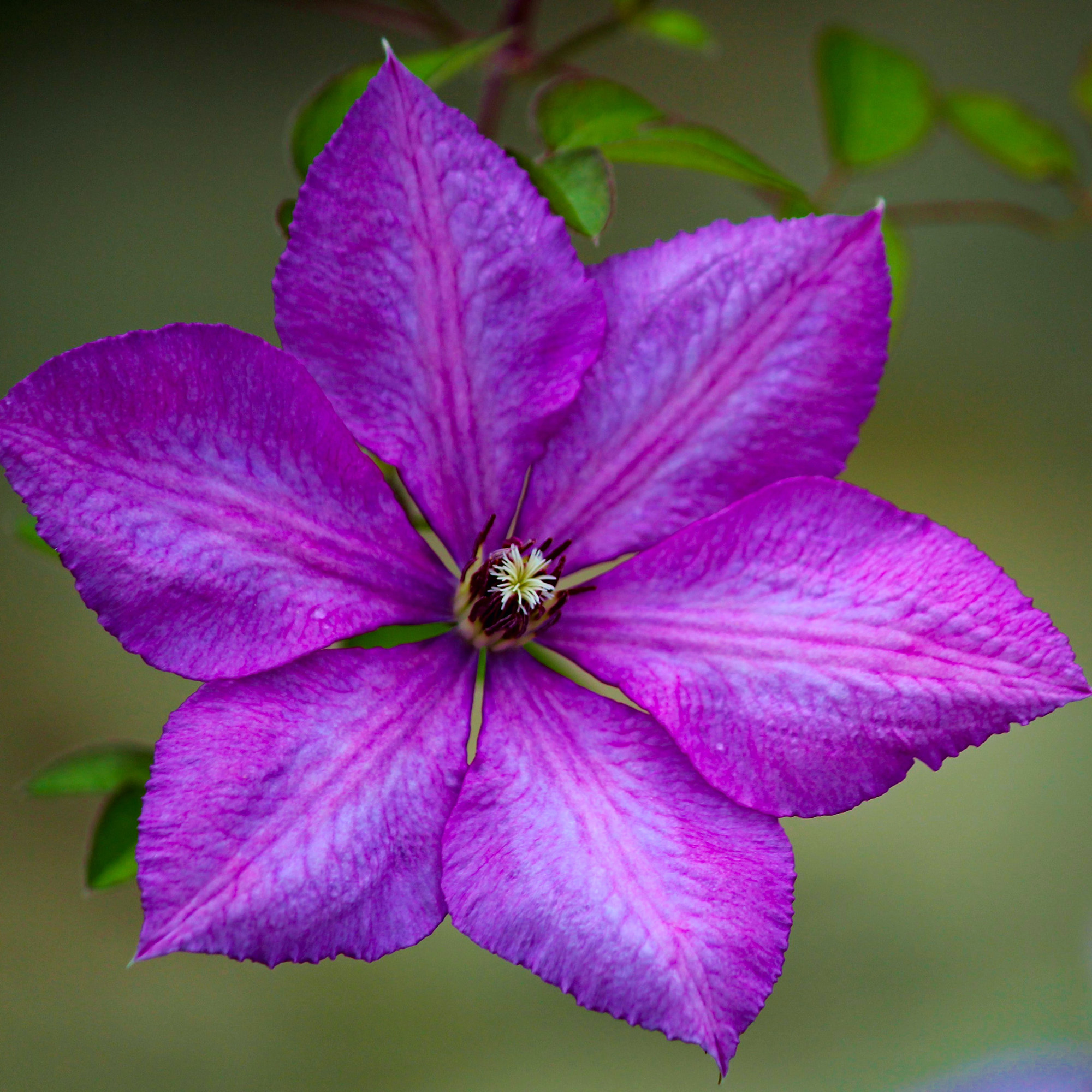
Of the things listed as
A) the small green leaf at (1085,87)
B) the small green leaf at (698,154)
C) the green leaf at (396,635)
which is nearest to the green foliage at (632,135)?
the small green leaf at (698,154)

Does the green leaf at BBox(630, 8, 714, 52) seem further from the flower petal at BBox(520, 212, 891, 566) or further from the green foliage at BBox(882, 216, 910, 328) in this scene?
the flower petal at BBox(520, 212, 891, 566)

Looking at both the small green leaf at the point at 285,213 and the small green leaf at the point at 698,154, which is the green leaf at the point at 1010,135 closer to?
the small green leaf at the point at 698,154

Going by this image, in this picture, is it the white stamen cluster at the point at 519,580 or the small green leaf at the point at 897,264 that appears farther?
the small green leaf at the point at 897,264

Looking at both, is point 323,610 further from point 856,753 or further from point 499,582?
point 856,753

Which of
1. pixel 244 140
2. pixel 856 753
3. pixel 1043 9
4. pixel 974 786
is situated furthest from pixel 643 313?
pixel 1043 9

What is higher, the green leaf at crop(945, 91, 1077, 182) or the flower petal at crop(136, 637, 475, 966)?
the green leaf at crop(945, 91, 1077, 182)

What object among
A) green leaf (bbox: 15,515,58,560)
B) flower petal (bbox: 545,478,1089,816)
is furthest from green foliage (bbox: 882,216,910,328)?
green leaf (bbox: 15,515,58,560)
